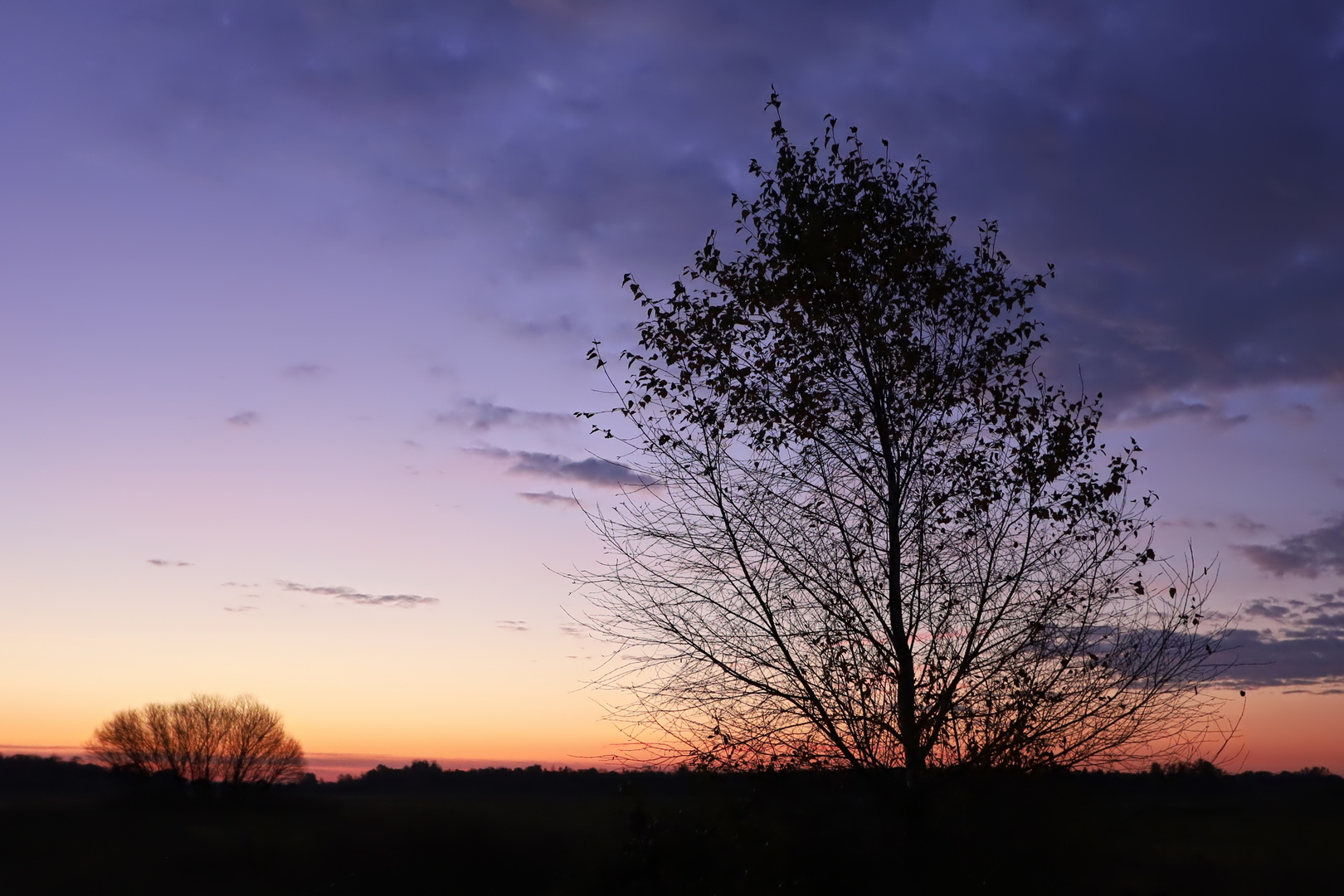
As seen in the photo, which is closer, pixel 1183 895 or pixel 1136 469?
pixel 1136 469

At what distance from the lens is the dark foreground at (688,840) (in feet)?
33.7

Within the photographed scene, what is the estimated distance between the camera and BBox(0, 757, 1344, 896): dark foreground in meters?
10.3

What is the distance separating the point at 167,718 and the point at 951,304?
4529 centimetres

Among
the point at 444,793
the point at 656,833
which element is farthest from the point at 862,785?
the point at 444,793

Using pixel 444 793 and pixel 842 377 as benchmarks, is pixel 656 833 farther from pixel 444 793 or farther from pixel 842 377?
pixel 444 793

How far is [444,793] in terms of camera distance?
32.1 m

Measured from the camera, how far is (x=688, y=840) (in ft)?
38.6

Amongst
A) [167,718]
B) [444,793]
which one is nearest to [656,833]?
[444,793]

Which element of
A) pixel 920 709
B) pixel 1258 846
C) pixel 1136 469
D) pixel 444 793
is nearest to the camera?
pixel 920 709

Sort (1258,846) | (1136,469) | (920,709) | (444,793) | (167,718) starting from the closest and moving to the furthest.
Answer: (920,709)
(1136,469)
(1258,846)
(444,793)
(167,718)

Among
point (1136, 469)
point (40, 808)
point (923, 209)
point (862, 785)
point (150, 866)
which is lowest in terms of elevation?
point (150, 866)

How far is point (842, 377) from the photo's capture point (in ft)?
35.0

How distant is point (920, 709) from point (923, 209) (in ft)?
18.9

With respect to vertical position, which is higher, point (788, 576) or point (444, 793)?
point (788, 576)
